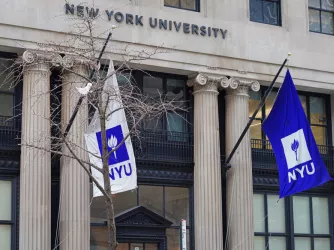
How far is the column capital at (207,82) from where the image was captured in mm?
30594

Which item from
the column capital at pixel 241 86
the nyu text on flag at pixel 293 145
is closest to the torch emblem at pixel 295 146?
the nyu text on flag at pixel 293 145

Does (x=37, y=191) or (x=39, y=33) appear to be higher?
(x=39, y=33)

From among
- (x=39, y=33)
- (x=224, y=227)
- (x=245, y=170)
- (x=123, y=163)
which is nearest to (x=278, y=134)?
(x=245, y=170)

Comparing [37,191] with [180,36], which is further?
[180,36]

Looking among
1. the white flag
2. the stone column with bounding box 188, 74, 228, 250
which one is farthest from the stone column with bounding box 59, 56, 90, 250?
the stone column with bounding box 188, 74, 228, 250

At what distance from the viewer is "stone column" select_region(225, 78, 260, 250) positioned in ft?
101

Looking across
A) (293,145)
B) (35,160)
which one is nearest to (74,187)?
(35,160)

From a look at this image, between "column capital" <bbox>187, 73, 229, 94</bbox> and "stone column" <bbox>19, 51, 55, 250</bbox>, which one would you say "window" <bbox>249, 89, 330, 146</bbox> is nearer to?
"column capital" <bbox>187, 73, 229, 94</bbox>

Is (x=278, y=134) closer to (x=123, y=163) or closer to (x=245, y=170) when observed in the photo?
(x=245, y=170)

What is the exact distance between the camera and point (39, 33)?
27.6 m

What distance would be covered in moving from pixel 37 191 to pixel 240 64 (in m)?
9.41

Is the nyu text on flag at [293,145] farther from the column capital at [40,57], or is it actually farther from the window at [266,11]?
the column capital at [40,57]

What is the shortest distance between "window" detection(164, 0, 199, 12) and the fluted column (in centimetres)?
572

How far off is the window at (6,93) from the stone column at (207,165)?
668cm
